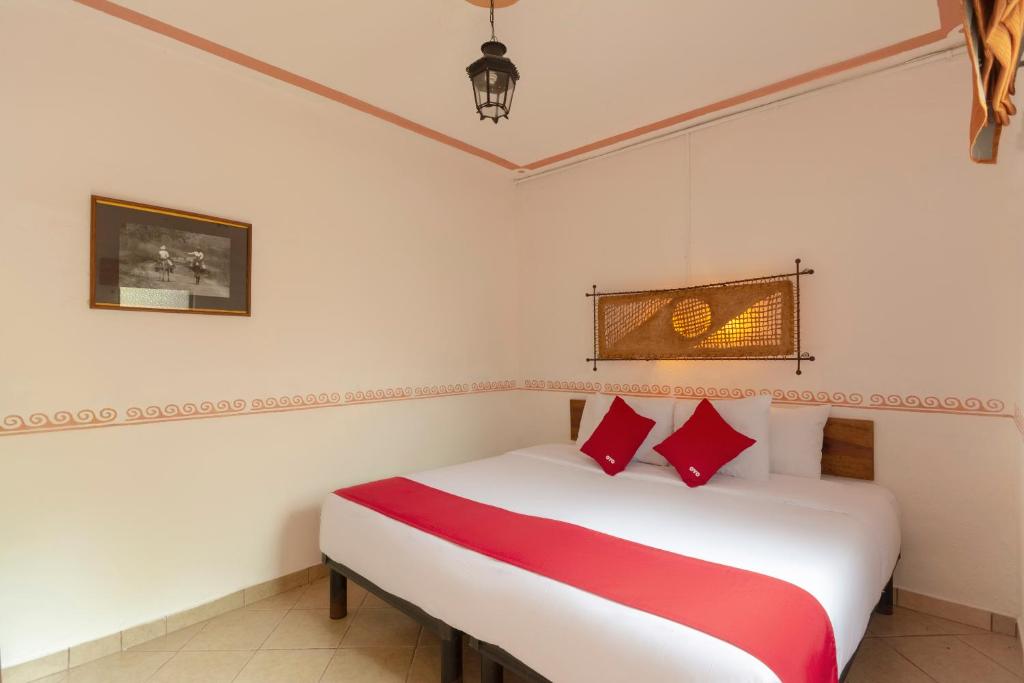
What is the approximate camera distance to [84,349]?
7.41ft

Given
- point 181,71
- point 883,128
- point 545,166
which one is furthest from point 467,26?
point 883,128

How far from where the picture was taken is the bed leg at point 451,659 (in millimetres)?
1881

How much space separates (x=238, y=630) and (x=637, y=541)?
2072 mm

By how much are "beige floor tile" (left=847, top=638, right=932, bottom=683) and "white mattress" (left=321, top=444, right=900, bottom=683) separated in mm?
400

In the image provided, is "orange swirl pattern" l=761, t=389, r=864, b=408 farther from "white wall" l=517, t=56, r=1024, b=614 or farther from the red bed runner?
the red bed runner

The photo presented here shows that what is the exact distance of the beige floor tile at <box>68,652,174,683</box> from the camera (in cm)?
210

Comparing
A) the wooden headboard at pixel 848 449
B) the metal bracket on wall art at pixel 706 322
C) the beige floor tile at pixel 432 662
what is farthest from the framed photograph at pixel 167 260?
the wooden headboard at pixel 848 449

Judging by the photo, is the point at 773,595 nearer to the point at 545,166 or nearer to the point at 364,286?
the point at 364,286

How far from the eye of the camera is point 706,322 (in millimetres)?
3322

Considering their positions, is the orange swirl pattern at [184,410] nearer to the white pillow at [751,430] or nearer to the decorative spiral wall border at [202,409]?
the decorative spiral wall border at [202,409]

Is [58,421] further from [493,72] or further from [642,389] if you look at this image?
[642,389]

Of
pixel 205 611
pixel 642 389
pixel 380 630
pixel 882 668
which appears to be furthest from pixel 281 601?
pixel 882 668

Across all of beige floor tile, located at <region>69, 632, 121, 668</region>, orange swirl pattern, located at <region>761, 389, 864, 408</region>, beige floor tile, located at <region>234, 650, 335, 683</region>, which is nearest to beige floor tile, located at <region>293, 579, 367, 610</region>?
beige floor tile, located at <region>234, 650, 335, 683</region>

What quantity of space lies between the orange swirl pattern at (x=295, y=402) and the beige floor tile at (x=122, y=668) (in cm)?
120
